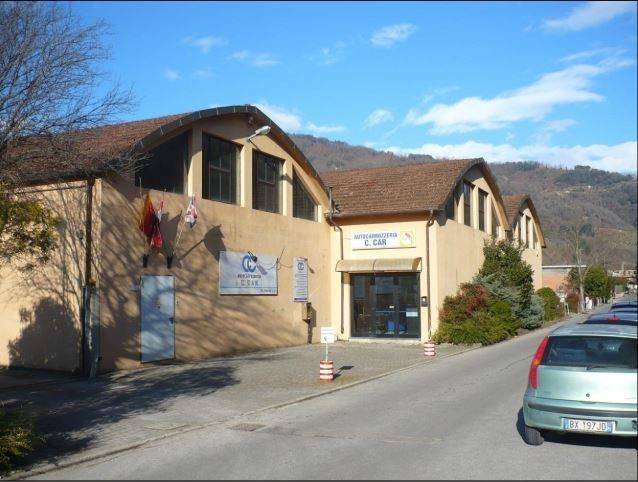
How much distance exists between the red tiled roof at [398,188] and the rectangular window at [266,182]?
348cm

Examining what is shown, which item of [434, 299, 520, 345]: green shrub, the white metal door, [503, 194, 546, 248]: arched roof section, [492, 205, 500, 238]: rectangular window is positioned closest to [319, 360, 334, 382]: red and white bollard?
the white metal door

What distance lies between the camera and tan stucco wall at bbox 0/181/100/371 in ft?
49.9

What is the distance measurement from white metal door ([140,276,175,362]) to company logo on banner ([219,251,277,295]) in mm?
2321

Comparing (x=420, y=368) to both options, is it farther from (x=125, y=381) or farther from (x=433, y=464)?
(x=433, y=464)

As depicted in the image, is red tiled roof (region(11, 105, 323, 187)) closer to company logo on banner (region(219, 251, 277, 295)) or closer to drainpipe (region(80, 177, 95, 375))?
drainpipe (region(80, 177, 95, 375))

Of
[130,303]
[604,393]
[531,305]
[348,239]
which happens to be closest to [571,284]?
[531,305]

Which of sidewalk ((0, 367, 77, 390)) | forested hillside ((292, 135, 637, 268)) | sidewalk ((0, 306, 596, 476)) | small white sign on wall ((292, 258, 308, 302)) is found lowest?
sidewalk ((0, 306, 596, 476))

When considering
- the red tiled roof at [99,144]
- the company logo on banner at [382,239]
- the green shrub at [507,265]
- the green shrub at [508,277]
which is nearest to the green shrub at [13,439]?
the red tiled roof at [99,144]

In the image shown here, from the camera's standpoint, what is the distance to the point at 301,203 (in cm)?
2434

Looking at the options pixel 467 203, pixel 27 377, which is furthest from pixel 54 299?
pixel 467 203

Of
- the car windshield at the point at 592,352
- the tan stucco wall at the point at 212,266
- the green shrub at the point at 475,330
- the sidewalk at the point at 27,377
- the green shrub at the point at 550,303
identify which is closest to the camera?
the car windshield at the point at 592,352

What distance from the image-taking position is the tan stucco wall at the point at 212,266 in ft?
51.0

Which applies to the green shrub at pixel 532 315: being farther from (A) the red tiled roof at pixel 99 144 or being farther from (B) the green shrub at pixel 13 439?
(B) the green shrub at pixel 13 439

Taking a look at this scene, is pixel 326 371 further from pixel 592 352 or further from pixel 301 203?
pixel 301 203
